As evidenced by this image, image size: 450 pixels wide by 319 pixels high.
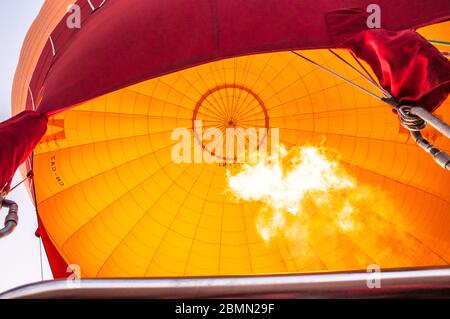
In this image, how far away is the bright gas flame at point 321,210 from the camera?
16.3 ft

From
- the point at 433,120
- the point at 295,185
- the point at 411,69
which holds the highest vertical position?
the point at 411,69

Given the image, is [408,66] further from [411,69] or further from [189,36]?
[189,36]

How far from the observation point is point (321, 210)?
5219 millimetres

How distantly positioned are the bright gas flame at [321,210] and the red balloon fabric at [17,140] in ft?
10.1

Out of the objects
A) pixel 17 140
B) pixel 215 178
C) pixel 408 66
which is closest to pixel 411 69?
pixel 408 66

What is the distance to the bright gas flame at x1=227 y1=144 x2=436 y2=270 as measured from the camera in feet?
16.3

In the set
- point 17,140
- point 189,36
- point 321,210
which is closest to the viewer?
point 17,140

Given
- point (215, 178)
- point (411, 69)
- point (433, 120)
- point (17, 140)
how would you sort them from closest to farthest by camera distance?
point (433, 120) → point (411, 69) → point (17, 140) → point (215, 178)


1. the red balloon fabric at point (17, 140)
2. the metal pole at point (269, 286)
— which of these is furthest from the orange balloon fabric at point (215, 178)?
the metal pole at point (269, 286)

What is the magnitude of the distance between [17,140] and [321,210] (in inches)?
148

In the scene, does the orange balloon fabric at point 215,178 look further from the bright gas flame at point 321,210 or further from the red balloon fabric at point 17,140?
the red balloon fabric at point 17,140

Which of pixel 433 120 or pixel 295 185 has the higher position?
pixel 433 120

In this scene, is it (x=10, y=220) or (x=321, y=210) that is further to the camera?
(x=321, y=210)
